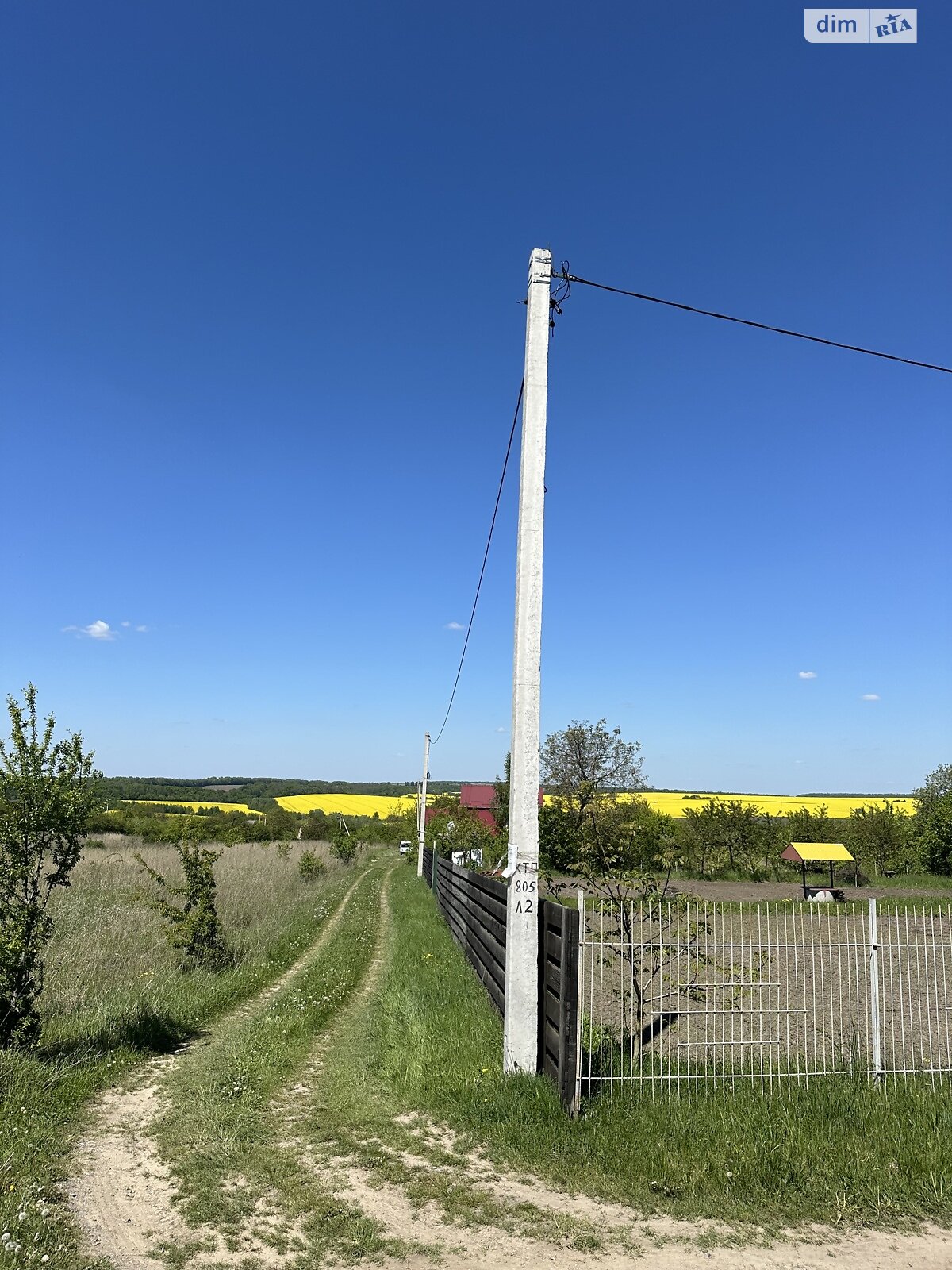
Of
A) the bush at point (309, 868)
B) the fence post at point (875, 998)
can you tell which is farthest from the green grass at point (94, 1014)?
the bush at point (309, 868)

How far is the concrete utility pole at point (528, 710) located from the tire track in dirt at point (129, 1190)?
2727mm

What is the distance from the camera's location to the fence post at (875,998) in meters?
6.55

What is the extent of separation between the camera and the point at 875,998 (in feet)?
22.9

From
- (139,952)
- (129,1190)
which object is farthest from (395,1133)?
(139,952)

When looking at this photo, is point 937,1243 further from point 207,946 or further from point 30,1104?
point 207,946

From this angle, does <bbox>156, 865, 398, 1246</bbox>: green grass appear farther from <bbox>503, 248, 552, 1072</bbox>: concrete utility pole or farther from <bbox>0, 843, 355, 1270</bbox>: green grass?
<bbox>503, 248, 552, 1072</bbox>: concrete utility pole

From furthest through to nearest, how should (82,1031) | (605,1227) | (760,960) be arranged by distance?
(82,1031) → (760,960) → (605,1227)

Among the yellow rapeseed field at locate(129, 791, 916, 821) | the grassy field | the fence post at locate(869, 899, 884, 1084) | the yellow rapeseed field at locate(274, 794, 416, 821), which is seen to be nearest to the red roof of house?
the yellow rapeseed field at locate(129, 791, 916, 821)

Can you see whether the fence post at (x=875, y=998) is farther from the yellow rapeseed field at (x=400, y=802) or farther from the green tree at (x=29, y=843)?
the yellow rapeseed field at (x=400, y=802)

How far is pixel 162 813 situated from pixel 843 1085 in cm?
6170

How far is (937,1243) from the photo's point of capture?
13.9 feet

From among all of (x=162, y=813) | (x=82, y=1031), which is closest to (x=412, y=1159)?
(x=82, y=1031)

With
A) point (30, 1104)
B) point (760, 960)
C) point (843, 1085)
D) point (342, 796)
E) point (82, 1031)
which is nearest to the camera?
point (30, 1104)

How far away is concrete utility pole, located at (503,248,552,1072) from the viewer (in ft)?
21.1
